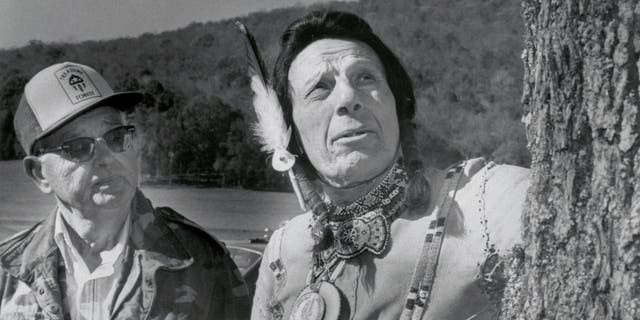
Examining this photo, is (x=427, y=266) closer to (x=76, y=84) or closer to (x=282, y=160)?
(x=282, y=160)

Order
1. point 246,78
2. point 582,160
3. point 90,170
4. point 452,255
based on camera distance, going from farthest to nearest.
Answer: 1. point 246,78
2. point 90,170
3. point 452,255
4. point 582,160

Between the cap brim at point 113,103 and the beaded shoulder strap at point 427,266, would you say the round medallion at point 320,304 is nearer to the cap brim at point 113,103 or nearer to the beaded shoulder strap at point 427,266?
the beaded shoulder strap at point 427,266

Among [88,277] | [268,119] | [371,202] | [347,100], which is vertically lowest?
[88,277]

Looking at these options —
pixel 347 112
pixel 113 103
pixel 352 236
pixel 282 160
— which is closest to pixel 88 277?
pixel 113 103

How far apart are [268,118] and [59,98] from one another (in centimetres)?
74

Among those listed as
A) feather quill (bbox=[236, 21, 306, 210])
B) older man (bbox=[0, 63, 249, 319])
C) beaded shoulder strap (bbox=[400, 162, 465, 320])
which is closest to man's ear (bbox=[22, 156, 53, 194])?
older man (bbox=[0, 63, 249, 319])

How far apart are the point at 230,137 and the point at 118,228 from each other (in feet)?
1.67

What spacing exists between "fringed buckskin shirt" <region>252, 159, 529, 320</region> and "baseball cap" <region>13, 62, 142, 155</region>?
0.89 metres

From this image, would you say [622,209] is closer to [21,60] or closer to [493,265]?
[493,265]

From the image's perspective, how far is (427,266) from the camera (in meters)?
2.37

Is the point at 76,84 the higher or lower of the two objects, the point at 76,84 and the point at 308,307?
the higher

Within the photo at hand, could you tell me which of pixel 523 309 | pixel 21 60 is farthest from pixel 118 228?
pixel 523 309

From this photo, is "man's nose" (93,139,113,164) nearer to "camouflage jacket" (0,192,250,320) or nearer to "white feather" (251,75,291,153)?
"camouflage jacket" (0,192,250,320)

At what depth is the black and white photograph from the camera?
7.61 feet
